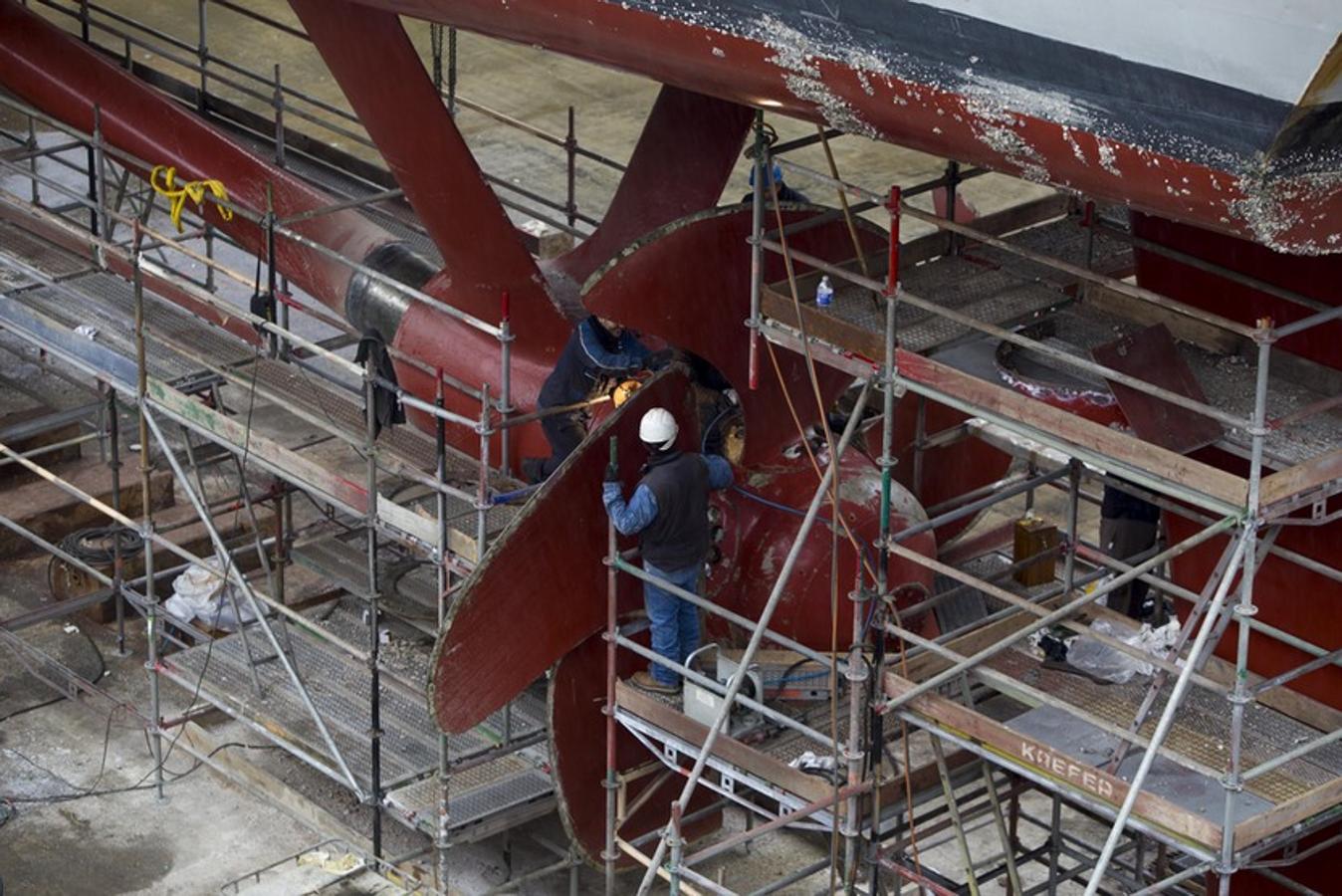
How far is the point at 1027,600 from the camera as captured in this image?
48.9 ft

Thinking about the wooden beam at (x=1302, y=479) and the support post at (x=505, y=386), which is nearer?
the wooden beam at (x=1302, y=479)

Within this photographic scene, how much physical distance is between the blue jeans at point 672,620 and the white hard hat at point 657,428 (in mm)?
741

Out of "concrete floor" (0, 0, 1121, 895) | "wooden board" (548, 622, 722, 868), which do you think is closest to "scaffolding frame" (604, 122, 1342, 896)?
"wooden board" (548, 622, 722, 868)

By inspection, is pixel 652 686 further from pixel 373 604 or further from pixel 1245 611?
pixel 1245 611

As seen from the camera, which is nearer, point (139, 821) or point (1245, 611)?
Result: point (1245, 611)

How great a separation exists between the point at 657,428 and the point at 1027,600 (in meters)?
2.36

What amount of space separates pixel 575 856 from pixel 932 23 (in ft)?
19.9

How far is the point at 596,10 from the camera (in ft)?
52.1

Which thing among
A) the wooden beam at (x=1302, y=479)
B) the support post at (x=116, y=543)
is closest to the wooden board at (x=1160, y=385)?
the wooden beam at (x=1302, y=479)

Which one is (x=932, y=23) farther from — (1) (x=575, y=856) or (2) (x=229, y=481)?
(2) (x=229, y=481)

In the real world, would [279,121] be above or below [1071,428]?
below

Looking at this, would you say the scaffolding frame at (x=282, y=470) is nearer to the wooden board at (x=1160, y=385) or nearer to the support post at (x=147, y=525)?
the support post at (x=147, y=525)

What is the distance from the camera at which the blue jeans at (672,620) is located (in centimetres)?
1633

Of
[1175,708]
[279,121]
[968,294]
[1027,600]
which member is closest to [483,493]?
[968,294]
